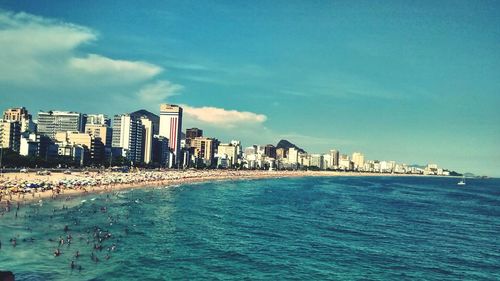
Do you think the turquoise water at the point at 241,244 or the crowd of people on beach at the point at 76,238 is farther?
Answer: the crowd of people on beach at the point at 76,238

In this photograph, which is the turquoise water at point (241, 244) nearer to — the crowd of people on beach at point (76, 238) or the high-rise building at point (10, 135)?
the crowd of people on beach at point (76, 238)

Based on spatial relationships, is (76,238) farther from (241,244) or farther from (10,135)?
(10,135)

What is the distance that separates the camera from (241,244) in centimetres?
5144

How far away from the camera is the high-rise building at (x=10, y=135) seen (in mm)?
175125

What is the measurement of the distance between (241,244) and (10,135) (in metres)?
157

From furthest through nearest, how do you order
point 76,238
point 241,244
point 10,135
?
1. point 10,135
2. point 241,244
3. point 76,238

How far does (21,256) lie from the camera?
133 feet

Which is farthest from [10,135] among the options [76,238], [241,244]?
[241,244]

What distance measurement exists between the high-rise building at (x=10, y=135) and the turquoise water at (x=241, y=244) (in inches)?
4339

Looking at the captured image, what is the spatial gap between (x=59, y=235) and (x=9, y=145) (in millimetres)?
144950

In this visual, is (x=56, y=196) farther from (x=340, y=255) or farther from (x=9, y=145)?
(x=9, y=145)

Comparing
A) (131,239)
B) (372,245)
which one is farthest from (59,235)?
(372,245)

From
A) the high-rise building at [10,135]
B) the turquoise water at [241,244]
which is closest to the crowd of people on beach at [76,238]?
the turquoise water at [241,244]

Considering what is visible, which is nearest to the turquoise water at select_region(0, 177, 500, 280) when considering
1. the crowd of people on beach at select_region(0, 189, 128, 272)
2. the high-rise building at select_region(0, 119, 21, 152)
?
the crowd of people on beach at select_region(0, 189, 128, 272)
